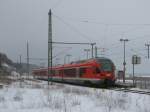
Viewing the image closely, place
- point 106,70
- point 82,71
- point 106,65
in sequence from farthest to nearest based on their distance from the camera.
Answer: point 82,71 < point 106,65 < point 106,70

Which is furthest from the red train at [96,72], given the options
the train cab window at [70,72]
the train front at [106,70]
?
the train cab window at [70,72]

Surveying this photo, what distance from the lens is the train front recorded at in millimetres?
32294

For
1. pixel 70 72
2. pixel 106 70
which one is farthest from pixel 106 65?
pixel 70 72

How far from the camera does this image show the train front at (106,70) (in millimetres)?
32294

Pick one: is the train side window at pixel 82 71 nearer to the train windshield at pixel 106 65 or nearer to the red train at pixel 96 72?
the red train at pixel 96 72

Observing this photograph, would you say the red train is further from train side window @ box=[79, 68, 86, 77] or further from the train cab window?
the train cab window

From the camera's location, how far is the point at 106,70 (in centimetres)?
3275

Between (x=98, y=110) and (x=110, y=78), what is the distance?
2021 cm

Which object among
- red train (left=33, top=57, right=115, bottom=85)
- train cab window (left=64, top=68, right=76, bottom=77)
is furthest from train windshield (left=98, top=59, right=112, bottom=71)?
train cab window (left=64, top=68, right=76, bottom=77)

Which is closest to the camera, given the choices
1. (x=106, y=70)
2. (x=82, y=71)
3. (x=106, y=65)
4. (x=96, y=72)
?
(x=96, y=72)

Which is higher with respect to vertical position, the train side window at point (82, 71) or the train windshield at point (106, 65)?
the train windshield at point (106, 65)

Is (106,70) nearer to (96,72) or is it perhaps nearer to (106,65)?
(106,65)

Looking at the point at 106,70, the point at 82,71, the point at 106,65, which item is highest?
the point at 106,65

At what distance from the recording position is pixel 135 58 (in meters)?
34.1
